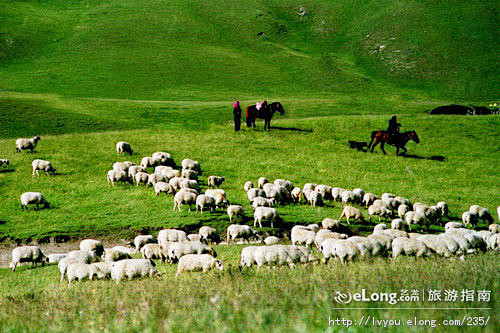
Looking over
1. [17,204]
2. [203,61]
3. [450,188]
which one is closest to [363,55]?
[203,61]

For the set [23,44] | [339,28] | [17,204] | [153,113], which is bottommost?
[17,204]

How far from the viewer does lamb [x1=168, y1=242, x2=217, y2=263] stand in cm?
1486

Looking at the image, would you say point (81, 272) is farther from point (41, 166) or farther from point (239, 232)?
point (41, 166)

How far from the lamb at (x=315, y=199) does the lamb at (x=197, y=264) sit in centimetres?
1178

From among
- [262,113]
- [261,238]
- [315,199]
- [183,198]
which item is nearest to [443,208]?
[315,199]

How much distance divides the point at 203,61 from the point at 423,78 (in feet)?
164

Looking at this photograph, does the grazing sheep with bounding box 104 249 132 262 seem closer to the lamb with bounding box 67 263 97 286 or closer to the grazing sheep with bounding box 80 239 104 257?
the lamb with bounding box 67 263 97 286

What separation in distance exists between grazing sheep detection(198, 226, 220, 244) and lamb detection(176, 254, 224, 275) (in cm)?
494

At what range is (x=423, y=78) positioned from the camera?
10181 cm

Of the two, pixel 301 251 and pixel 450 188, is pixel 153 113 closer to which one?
pixel 450 188

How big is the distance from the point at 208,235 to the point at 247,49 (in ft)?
330

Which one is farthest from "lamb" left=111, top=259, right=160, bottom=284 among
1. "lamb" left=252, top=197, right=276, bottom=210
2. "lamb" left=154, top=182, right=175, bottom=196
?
"lamb" left=154, top=182, right=175, bottom=196

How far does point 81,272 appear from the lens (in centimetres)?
1252

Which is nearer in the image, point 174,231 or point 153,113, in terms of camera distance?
point 174,231
